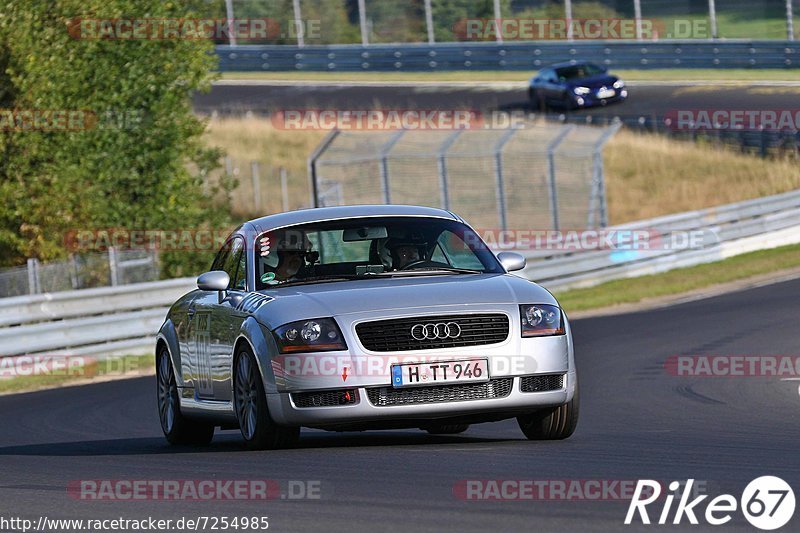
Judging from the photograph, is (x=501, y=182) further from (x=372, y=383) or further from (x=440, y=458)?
(x=440, y=458)

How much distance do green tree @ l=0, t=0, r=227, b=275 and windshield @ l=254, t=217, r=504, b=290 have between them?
1625 centimetres

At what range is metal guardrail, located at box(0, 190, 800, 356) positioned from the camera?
19719mm

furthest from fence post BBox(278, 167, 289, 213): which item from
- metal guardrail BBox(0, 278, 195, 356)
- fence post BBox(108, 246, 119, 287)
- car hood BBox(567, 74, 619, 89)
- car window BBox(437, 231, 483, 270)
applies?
car window BBox(437, 231, 483, 270)

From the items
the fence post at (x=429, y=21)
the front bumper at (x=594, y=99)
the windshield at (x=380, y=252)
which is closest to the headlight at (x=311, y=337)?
the windshield at (x=380, y=252)

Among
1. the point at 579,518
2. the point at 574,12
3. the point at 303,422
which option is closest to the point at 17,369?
→ the point at 303,422

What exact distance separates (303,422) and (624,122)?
117 feet

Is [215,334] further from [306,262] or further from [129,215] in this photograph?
[129,215]

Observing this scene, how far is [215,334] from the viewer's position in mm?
10055

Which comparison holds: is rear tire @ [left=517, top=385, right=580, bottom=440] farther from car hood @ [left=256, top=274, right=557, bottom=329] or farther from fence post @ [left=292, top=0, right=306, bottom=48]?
fence post @ [left=292, top=0, right=306, bottom=48]

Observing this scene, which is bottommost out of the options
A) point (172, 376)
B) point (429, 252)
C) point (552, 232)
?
point (552, 232)

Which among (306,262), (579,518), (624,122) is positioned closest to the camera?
(579,518)

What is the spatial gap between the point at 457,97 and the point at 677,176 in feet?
32.7

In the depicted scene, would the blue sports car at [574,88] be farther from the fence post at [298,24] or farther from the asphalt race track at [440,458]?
the asphalt race track at [440,458]

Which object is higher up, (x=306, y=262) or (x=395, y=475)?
(x=306, y=262)
